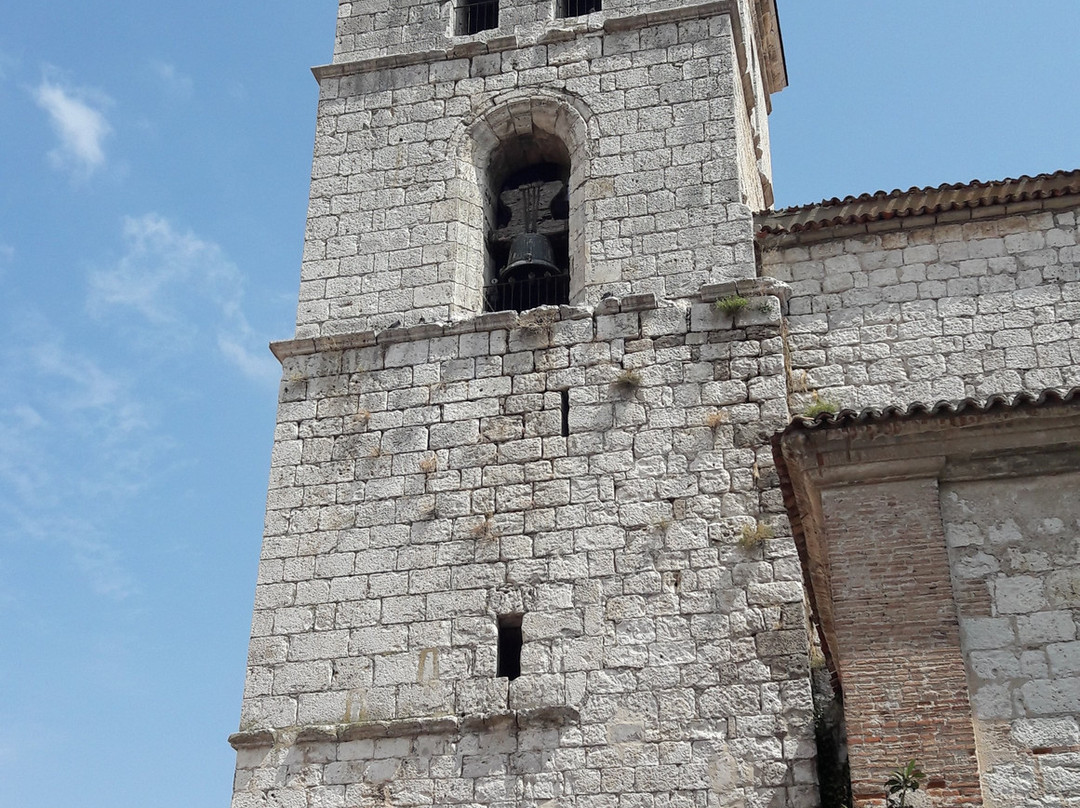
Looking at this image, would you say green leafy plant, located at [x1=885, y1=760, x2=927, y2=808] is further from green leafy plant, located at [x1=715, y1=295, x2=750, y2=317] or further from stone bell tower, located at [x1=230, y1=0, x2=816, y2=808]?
green leafy plant, located at [x1=715, y1=295, x2=750, y2=317]

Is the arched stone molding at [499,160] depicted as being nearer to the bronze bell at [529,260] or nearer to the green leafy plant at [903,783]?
the bronze bell at [529,260]

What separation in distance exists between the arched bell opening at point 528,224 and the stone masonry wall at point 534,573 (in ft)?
3.01

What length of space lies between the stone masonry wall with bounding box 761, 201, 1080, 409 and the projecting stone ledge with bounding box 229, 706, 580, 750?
3313 millimetres

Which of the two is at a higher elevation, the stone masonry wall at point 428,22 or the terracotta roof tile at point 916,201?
the stone masonry wall at point 428,22

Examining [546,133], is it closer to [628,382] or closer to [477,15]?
[477,15]

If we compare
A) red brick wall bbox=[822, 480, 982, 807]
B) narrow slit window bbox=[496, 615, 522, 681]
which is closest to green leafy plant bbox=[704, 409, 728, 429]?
narrow slit window bbox=[496, 615, 522, 681]

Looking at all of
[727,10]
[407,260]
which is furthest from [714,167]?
[407,260]

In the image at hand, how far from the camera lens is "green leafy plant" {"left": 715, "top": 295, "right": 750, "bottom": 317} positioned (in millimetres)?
12258

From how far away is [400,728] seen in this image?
36.1 ft

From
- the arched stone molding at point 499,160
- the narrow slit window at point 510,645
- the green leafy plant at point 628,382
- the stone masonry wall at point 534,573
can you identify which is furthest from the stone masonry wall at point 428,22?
the narrow slit window at point 510,645

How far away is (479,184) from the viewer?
1396 centimetres

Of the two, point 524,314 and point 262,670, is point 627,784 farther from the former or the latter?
point 524,314

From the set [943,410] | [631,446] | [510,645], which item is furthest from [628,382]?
[943,410]

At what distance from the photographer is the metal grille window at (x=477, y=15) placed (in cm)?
1508
